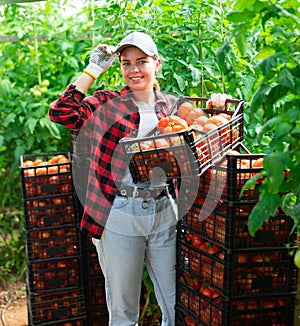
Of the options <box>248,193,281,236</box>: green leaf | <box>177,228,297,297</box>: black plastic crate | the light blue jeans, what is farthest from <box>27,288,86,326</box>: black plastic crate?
<box>248,193,281,236</box>: green leaf

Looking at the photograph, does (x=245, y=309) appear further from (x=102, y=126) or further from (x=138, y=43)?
(x=138, y=43)

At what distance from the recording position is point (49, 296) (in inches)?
138

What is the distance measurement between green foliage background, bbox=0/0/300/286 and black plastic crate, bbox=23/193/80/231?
2.53ft

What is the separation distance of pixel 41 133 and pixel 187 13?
1.72 meters

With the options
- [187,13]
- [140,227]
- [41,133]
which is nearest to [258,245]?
[140,227]

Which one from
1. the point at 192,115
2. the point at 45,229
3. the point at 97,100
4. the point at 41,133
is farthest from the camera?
the point at 41,133

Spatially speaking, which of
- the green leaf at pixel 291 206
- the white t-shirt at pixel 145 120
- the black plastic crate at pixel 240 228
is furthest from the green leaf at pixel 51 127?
the green leaf at pixel 291 206

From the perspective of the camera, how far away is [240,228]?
8.32 feet

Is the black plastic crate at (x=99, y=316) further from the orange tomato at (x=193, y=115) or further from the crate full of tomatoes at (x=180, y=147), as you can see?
the orange tomato at (x=193, y=115)

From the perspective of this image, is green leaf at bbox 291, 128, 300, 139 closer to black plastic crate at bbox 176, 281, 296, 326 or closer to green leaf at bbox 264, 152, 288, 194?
green leaf at bbox 264, 152, 288, 194

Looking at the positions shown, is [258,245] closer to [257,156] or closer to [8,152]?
[257,156]

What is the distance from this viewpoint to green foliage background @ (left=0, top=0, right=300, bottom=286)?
1.76 meters

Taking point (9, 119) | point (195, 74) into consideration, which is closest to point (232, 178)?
point (195, 74)

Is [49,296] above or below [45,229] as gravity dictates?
below
